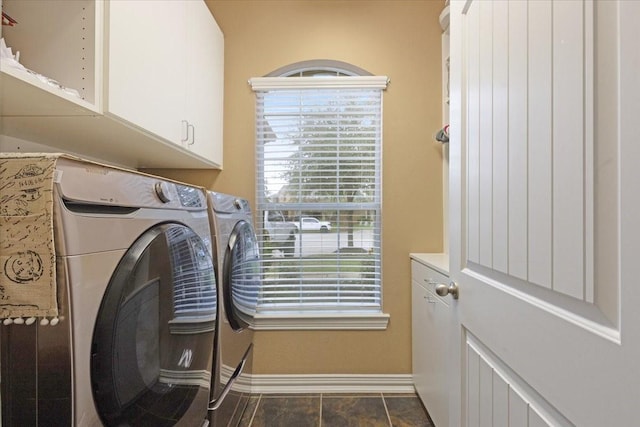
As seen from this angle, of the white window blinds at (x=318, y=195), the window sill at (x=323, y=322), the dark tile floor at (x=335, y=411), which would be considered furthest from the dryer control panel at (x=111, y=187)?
the dark tile floor at (x=335, y=411)

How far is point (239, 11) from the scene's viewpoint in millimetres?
1974

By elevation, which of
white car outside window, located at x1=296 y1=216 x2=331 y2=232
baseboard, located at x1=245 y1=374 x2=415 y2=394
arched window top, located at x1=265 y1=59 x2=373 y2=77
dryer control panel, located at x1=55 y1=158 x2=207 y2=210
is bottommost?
baseboard, located at x1=245 y1=374 x2=415 y2=394

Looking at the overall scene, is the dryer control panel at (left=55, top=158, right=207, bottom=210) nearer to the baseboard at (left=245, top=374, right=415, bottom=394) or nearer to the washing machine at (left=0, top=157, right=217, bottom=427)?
the washing machine at (left=0, top=157, right=217, bottom=427)

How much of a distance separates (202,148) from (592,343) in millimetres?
1726

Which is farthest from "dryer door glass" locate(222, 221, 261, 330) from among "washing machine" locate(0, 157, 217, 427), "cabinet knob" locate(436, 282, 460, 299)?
"cabinet knob" locate(436, 282, 460, 299)

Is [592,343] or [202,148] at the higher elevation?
[202,148]

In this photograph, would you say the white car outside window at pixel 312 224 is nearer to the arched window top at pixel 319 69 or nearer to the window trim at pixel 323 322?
the window trim at pixel 323 322

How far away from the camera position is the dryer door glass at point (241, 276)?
4.18 ft

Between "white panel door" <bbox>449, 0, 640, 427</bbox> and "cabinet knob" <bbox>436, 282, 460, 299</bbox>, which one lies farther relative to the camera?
"cabinet knob" <bbox>436, 282, 460, 299</bbox>

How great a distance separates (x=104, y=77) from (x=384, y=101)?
1.56 metres

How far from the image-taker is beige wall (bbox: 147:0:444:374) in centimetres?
194

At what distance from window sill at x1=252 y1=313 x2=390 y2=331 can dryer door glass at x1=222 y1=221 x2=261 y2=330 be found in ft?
1.19

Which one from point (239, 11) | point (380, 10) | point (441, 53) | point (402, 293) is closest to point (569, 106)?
point (402, 293)

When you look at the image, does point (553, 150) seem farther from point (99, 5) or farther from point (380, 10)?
point (380, 10)
